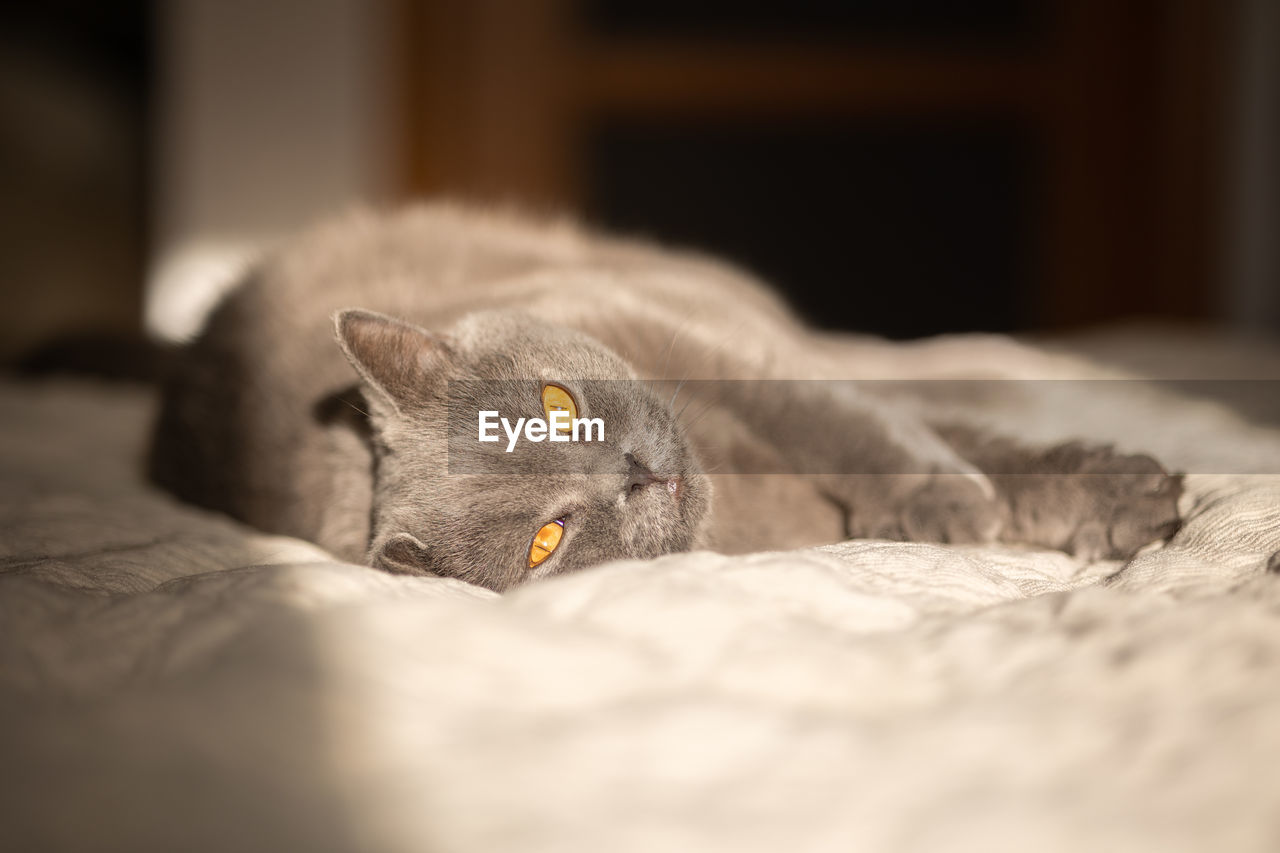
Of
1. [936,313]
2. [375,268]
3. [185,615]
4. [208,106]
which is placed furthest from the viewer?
[936,313]

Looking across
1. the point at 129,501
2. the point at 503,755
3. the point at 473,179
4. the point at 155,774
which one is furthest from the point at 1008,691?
the point at 473,179

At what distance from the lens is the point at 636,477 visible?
36.1 inches

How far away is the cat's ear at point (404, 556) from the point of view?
2.82ft

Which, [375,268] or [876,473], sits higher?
[375,268]

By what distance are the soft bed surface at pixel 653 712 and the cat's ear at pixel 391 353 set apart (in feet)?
1.01

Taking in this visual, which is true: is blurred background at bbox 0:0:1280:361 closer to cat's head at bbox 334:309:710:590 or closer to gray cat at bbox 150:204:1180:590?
gray cat at bbox 150:204:1180:590

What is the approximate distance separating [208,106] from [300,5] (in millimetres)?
492

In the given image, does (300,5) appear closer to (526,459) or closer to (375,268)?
(375,268)

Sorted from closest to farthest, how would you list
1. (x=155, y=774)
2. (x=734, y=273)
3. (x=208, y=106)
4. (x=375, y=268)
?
(x=155, y=774) < (x=375, y=268) < (x=734, y=273) < (x=208, y=106)

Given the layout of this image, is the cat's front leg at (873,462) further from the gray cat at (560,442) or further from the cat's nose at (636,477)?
the cat's nose at (636,477)

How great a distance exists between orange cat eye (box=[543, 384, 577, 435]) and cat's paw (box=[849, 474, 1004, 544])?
367mm

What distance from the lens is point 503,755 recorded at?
465 millimetres

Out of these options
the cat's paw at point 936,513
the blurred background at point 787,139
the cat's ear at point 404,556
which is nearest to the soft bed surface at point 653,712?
the cat's ear at point 404,556

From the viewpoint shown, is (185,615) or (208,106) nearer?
(185,615)
